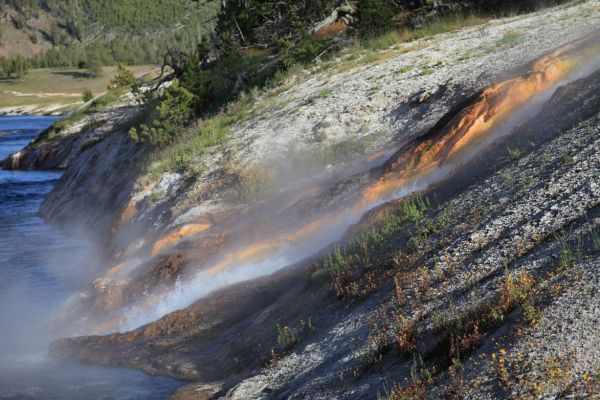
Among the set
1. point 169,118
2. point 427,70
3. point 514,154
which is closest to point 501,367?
point 514,154

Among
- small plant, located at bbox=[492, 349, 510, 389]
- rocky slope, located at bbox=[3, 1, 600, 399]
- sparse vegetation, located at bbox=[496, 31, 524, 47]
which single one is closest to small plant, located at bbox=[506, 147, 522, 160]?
rocky slope, located at bbox=[3, 1, 600, 399]

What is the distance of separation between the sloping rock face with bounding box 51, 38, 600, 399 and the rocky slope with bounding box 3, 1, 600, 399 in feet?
0.10

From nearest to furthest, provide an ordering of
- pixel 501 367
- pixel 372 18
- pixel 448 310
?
pixel 501 367
pixel 448 310
pixel 372 18

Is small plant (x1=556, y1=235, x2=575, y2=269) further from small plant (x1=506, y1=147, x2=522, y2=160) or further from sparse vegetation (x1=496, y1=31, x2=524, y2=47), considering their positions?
sparse vegetation (x1=496, y1=31, x2=524, y2=47)

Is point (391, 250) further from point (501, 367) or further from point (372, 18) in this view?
point (372, 18)

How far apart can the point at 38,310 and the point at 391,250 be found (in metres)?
10.8

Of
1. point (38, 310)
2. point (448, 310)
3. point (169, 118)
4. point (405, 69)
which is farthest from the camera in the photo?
point (169, 118)

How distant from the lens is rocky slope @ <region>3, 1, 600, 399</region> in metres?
8.10

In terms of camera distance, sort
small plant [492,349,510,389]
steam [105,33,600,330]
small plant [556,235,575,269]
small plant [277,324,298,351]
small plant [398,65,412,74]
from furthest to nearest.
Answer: small plant [398,65,412,74], steam [105,33,600,330], small plant [277,324,298,351], small plant [556,235,575,269], small plant [492,349,510,389]

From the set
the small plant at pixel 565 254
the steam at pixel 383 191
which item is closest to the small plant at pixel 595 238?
the small plant at pixel 565 254

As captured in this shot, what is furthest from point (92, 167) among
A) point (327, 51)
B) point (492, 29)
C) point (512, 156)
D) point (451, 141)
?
point (512, 156)

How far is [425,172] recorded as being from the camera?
15969 millimetres

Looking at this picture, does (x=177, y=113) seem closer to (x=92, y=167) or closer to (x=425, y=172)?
(x=92, y=167)

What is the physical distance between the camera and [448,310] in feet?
29.7
